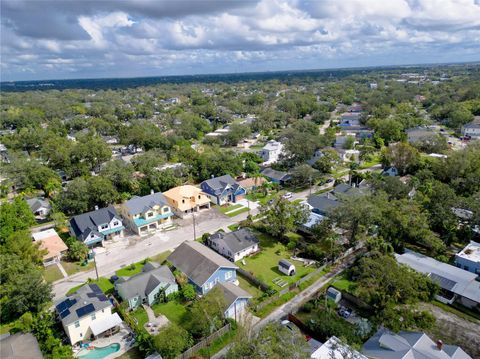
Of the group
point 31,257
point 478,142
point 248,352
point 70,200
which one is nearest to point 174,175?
point 70,200

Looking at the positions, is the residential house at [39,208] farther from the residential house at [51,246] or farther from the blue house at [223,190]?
the blue house at [223,190]

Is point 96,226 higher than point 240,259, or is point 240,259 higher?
point 96,226

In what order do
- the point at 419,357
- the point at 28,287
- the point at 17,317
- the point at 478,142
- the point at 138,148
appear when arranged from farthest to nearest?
the point at 138,148, the point at 478,142, the point at 17,317, the point at 28,287, the point at 419,357

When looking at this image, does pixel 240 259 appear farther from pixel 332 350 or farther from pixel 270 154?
pixel 270 154

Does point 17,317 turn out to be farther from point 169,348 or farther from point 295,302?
point 295,302

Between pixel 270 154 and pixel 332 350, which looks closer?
pixel 332 350

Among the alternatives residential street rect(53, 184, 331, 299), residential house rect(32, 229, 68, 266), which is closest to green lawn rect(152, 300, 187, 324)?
residential street rect(53, 184, 331, 299)

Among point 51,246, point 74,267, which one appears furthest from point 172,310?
point 51,246
